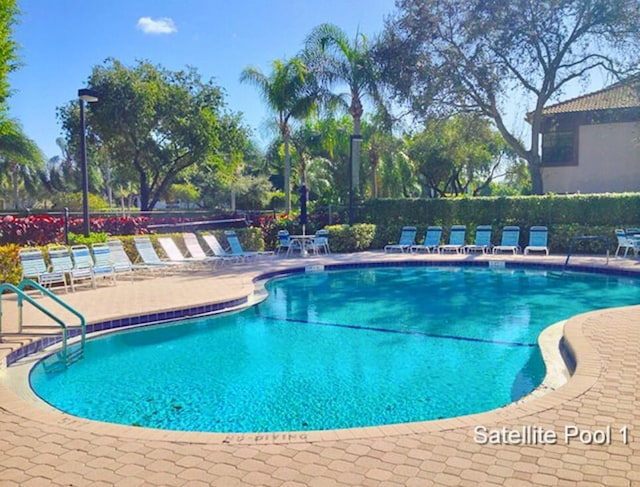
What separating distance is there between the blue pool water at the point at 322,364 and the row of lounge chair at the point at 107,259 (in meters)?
3.45

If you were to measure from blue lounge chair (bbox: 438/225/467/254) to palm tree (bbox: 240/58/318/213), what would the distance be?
7.64 meters

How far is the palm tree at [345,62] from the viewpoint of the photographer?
20.7m

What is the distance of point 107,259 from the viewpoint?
461 inches

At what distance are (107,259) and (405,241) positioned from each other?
10193 mm

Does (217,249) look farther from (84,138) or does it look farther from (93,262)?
(84,138)

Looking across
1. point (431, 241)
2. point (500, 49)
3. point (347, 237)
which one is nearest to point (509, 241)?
point (431, 241)

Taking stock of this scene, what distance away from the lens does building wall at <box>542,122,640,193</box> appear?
22547mm

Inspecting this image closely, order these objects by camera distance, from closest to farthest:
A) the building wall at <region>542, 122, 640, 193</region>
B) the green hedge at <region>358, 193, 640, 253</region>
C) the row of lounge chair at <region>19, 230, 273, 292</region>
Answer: the row of lounge chair at <region>19, 230, 273, 292</region> → the green hedge at <region>358, 193, 640, 253</region> → the building wall at <region>542, 122, 640, 193</region>

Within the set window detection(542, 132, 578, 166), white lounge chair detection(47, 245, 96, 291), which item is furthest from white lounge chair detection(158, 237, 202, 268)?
window detection(542, 132, 578, 166)

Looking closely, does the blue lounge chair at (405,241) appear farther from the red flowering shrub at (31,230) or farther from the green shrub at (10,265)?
the green shrub at (10,265)

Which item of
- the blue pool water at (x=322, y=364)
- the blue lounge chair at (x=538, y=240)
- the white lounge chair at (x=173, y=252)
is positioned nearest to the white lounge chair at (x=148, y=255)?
the white lounge chair at (x=173, y=252)

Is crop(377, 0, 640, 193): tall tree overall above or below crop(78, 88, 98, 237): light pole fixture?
above

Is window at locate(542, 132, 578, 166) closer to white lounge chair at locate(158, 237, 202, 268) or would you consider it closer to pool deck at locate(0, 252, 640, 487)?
white lounge chair at locate(158, 237, 202, 268)

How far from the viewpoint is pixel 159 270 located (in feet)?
45.1
